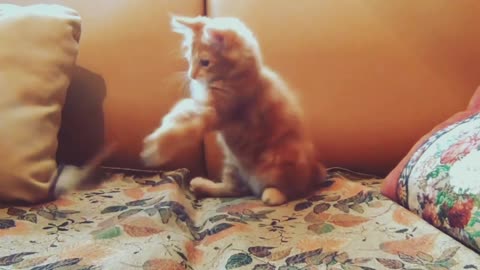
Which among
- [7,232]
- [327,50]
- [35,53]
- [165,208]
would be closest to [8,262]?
→ [7,232]

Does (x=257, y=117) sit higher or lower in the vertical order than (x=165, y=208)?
higher

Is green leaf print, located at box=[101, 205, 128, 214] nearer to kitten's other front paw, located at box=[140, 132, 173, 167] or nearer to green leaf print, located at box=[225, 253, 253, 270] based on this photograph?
kitten's other front paw, located at box=[140, 132, 173, 167]

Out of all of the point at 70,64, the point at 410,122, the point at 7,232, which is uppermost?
the point at 70,64

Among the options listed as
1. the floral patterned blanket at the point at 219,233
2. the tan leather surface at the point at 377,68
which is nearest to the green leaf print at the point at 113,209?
the floral patterned blanket at the point at 219,233

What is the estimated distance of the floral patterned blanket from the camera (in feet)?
2.83

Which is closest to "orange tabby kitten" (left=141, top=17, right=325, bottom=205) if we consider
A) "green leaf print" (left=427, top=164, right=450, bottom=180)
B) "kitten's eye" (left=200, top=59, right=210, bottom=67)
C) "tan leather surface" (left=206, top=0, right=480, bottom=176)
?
"kitten's eye" (left=200, top=59, right=210, bottom=67)

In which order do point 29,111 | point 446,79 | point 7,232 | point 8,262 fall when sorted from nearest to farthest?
point 8,262 → point 7,232 → point 29,111 → point 446,79

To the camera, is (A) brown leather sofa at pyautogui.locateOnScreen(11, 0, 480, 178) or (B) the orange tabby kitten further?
(A) brown leather sofa at pyautogui.locateOnScreen(11, 0, 480, 178)

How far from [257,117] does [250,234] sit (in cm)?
29

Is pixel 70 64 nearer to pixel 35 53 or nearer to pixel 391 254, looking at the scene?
pixel 35 53

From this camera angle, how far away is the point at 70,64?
1243 mm

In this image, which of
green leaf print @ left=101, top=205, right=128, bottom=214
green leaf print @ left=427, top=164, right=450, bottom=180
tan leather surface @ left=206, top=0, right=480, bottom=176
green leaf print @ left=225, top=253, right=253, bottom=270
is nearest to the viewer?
green leaf print @ left=225, top=253, right=253, bottom=270

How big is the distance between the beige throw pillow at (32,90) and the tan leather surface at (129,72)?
0.12m

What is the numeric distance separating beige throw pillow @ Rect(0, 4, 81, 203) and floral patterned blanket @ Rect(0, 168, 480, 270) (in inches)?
2.4
